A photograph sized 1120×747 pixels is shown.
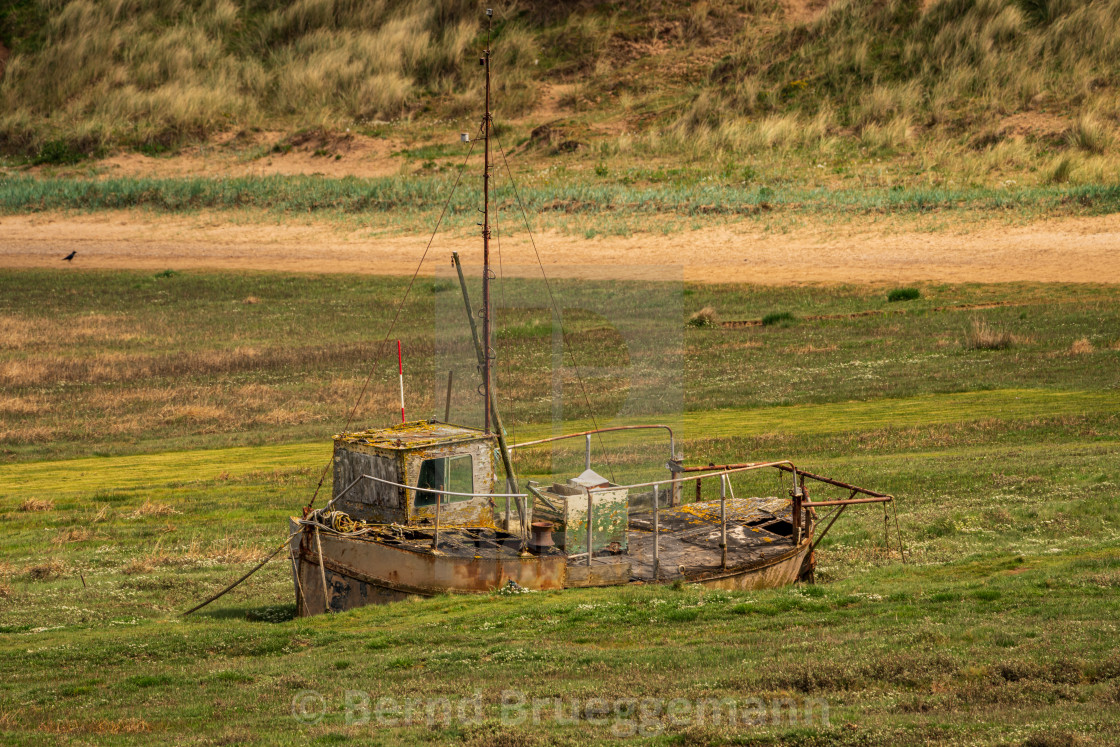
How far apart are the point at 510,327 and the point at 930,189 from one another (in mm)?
25140

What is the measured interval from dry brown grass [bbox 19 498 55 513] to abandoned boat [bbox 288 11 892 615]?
11170 millimetres

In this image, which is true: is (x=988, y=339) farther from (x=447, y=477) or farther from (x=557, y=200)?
(x=557, y=200)

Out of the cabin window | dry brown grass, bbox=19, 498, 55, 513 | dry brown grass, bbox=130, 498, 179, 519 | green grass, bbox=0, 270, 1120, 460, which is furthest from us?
green grass, bbox=0, 270, 1120, 460

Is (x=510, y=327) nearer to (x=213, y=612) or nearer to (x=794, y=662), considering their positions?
(x=213, y=612)

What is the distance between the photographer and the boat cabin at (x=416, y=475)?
20.7 metres

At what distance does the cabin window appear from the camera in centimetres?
2084

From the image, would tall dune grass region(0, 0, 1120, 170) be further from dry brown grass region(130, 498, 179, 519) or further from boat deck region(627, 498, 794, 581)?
dry brown grass region(130, 498, 179, 519)

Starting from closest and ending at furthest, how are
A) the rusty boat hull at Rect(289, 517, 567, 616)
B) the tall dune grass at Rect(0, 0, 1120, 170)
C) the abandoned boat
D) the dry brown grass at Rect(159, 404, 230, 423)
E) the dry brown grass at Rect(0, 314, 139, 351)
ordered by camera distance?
the rusty boat hull at Rect(289, 517, 567, 616), the abandoned boat, the dry brown grass at Rect(159, 404, 230, 423), the dry brown grass at Rect(0, 314, 139, 351), the tall dune grass at Rect(0, 0, 1120, 170)

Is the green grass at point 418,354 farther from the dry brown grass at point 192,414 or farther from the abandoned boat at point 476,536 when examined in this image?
the abandoned boat at point 476,536

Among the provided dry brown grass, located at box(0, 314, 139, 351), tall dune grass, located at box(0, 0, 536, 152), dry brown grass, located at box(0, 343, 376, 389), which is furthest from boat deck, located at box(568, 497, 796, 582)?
tall dune grass, located at box(0, 0, 536, 152)

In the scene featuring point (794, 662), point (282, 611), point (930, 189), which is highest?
point (930, 189)

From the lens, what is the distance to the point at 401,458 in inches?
808

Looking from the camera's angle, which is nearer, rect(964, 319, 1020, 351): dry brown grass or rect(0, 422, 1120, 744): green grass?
rect(0, 422, 1120, 744): green grass

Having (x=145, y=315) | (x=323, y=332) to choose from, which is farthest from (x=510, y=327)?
(x=145, y=315)
